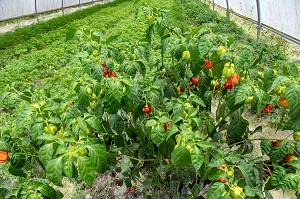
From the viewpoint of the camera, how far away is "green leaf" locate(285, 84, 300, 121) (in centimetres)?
122

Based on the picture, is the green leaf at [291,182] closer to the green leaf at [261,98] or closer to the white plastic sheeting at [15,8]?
the green leaf at [261,98]

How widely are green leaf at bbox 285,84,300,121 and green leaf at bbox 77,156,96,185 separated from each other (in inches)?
32.9

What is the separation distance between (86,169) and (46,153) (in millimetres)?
223

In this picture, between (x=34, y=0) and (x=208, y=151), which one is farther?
(x=34, y=0)

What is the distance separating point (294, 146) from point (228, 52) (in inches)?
23.1

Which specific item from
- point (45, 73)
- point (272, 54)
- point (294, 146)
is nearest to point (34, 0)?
point (45, 73)

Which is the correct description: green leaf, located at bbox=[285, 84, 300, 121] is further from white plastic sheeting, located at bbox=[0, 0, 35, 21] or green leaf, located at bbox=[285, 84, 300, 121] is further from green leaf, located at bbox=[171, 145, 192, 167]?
white plastic sheeting, located at bbox=[0, 0, 35, 21]

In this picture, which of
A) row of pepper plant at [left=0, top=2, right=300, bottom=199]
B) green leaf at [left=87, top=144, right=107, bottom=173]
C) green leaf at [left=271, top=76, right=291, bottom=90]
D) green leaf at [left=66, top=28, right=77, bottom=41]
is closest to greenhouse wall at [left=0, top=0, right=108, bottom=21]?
green leaf at [left=66, top=28, right=77, bottom=41]

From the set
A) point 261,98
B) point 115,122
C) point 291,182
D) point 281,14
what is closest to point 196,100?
point 261,98

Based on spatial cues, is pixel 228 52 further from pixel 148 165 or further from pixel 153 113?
pixel 148 165

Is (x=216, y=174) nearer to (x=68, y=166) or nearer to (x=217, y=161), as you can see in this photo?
(x=217, y=161)

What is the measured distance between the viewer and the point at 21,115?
59.2 inches

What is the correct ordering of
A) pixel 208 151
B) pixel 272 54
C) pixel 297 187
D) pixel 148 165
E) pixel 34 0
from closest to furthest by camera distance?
pixel 297 187
pixel 208 151
pixel 148 165
pixel 272 54
pixel 34 0

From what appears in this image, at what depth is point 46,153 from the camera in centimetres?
124
